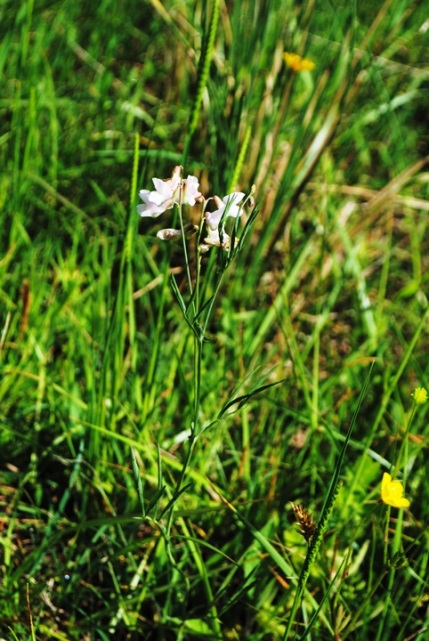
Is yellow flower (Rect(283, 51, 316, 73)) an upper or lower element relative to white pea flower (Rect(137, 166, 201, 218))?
upper

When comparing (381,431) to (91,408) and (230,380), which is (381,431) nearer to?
(230,380)

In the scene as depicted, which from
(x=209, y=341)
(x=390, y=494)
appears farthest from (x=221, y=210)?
(x=390, y=494)

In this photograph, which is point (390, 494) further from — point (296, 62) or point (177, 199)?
point (296, 62)

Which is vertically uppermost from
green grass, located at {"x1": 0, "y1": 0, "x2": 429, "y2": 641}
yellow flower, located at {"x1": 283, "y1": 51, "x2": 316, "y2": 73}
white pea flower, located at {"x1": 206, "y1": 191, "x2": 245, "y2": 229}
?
yellow flower, located at {"x1": 283, "y1": 51, "x2": 316, "y2": 73}

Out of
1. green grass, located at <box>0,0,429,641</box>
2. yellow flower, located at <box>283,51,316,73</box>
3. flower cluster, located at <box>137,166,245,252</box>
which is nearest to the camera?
flower cluster, located at <box>137,166,245,252</box>

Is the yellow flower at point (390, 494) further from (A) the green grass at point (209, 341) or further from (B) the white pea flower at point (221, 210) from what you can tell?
(B) the white pea flower at point (221, 210)

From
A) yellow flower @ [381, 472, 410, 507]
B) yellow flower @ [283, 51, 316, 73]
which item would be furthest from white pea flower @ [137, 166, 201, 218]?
yellow flower @ [283, 51, 316, 73]

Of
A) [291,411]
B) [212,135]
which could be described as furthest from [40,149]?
[291,411]

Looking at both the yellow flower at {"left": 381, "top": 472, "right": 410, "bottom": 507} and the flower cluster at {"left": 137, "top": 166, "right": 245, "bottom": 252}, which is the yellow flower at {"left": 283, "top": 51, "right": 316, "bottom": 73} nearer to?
the flower cluster at {"left": 137, "top": 166, "right": 245, "bottom": 252}
